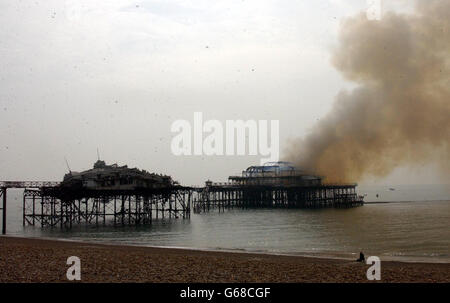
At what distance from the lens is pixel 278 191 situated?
94312 mm

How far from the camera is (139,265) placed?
16.4 m

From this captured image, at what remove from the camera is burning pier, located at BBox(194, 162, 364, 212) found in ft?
293

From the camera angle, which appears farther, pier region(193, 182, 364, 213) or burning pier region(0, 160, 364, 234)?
pier region(193, 182, 364, 213)

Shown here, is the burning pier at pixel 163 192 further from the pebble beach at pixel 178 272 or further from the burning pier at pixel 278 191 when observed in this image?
the pebble beach at pixel 178 272

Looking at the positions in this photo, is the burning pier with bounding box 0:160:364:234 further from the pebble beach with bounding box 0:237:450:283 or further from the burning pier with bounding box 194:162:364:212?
the pebble beach with bounding box 0:237:450:283

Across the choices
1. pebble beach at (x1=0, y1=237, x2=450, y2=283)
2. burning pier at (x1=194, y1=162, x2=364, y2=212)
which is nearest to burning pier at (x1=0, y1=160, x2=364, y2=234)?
burning pier at (x1=194, y1=162, x2=364, y2=212)

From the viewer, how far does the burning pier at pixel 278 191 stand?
89312mm

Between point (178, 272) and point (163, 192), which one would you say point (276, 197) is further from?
point (178, 272)

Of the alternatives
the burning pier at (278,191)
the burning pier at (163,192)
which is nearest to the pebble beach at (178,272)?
the burning pier at (163,192)

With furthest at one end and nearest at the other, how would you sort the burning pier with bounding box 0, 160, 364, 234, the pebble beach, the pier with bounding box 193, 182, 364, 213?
1. the pier with bounding box 193, 182, 364, 213
2. the burning pier with bounding box 0, 160, 364, 234
3. the pebble beach
